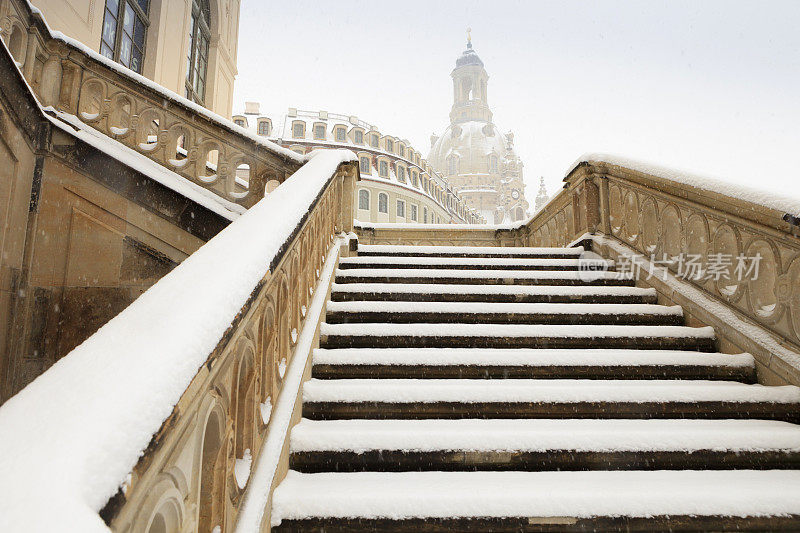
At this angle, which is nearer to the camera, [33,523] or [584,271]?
[33,523]

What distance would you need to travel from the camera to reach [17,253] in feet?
13.3

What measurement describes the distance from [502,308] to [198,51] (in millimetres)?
10915

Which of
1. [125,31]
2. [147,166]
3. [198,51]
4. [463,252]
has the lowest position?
[463,252]

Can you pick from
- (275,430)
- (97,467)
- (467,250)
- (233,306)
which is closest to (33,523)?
(97,467)

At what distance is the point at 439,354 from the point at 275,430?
1287 mm

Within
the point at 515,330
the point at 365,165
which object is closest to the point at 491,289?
A: the point at 515,330

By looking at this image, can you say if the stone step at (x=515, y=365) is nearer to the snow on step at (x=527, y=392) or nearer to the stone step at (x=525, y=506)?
the snow on step at (x=527, y=392)

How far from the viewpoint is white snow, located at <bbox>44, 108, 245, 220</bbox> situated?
4320mm

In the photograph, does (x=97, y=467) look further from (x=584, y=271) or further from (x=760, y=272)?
(x=584, y=271)

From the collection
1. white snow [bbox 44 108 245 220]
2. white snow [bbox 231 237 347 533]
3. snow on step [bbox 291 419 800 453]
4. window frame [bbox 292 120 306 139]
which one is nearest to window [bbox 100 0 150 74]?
white snow [bbox 44 108 245 220]

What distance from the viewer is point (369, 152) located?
42.5 meters

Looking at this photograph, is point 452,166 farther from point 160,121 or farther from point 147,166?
point 147,166

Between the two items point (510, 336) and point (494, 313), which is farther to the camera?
point (494, 313)

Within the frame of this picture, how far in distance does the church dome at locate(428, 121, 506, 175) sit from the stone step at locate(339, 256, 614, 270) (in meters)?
82.6
